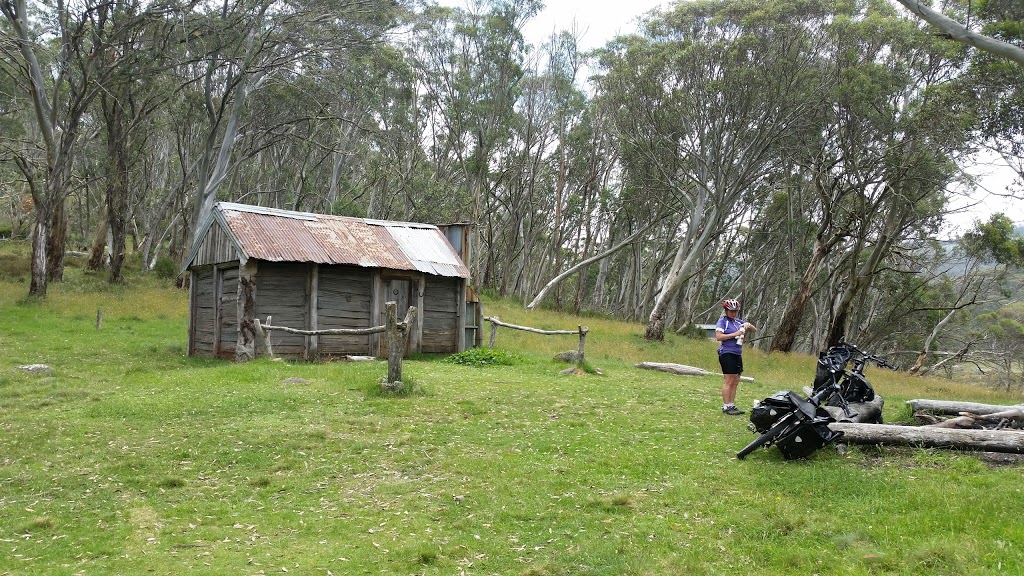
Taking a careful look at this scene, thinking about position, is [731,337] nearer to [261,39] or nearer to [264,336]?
[264,336]

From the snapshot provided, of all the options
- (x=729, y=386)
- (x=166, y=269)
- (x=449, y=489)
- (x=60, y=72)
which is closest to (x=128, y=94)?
(x=60, y=72)

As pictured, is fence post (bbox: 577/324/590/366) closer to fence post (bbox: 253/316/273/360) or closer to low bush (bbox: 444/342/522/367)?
low bush (bbox: 444/342/522/367)

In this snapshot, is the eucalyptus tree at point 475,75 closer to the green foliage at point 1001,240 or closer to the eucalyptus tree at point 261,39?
the eucalyptus tree at point 261,39

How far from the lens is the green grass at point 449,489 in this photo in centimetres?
644

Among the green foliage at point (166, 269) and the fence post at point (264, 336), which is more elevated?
the green foliage at point (166, 269)

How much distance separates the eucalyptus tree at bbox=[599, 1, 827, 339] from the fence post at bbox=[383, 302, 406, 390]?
19.6 metres

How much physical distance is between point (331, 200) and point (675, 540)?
40.1 meters

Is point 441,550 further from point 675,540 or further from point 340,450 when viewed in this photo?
point 340,450

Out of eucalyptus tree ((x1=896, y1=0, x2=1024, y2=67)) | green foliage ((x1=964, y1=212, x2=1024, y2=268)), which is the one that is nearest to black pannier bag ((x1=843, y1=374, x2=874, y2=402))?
eucalyptus tree ((x1=896, y1=0, x2=1024, y2=67))

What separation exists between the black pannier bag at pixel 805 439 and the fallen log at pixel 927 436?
48 centimetres

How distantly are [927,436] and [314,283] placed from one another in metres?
15.4

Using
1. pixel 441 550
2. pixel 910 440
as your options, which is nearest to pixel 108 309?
pixel 441 550

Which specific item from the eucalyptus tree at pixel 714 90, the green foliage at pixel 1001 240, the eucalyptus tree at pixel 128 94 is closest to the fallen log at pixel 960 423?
the eucalyptus tree at pixel 714 90

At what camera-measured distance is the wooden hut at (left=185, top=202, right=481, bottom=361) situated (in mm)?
19547
